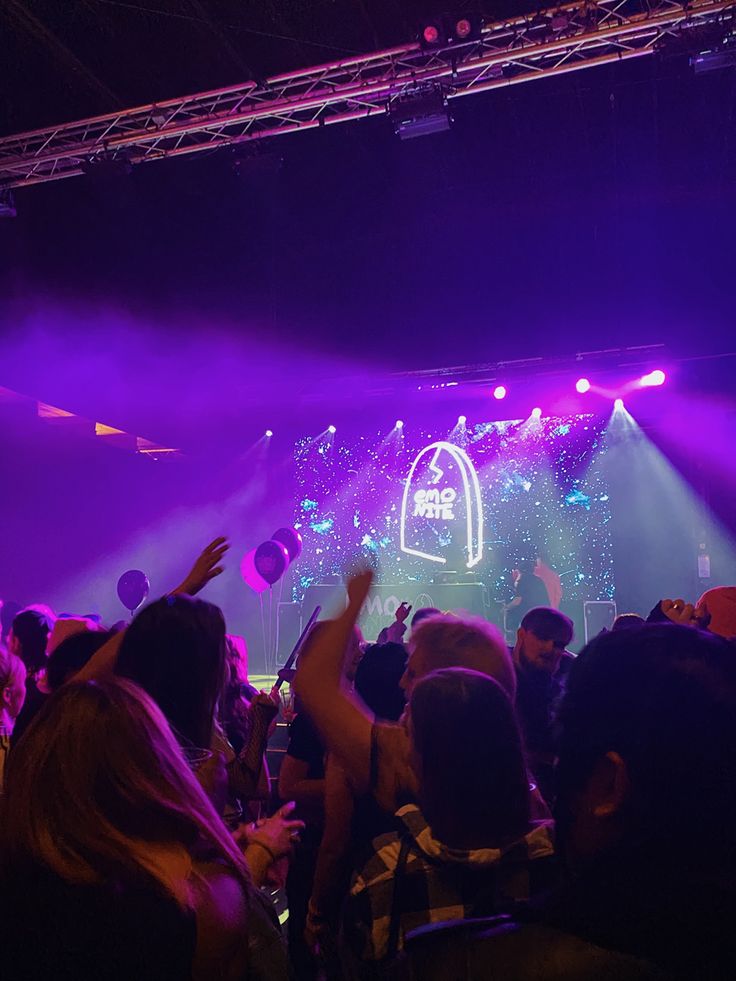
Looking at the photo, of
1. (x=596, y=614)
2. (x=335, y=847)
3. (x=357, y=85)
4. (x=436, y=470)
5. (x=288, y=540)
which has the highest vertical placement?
(x=357, y=85)

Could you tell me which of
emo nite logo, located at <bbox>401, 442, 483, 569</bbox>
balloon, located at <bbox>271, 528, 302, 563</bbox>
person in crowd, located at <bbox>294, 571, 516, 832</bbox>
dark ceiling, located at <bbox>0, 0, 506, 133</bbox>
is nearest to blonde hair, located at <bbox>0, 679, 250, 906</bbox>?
person in crowd, located at <bbox>294, 571, 516, 832</bbox>

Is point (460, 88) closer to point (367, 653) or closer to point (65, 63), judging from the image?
point (65, 63)

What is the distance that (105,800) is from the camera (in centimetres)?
106

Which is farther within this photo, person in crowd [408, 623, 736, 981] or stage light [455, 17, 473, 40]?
stage light [455, 17, 473, 40]

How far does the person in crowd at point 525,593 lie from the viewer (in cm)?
966

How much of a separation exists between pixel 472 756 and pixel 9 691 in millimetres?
1999

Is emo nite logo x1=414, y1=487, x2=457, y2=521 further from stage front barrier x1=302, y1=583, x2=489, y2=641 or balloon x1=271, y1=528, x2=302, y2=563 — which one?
balloon x1=271, y1=528, x2=302, y2=563

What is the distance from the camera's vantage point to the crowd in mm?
790

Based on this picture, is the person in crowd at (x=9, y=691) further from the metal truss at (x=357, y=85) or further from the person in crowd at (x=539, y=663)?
the metal truss at (x=357, y=85)

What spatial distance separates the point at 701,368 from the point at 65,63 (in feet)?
25.4

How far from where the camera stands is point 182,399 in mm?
9727

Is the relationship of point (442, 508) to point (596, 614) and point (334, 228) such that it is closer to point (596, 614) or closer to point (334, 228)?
point (596, 614)

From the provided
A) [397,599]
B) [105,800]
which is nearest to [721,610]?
[105,800]

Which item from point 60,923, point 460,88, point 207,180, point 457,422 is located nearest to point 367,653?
point 60,923
